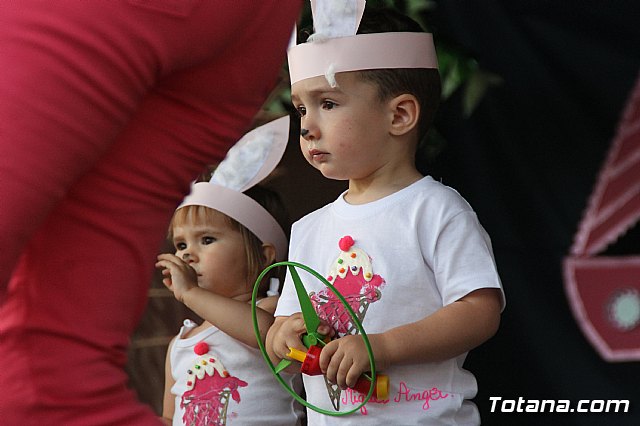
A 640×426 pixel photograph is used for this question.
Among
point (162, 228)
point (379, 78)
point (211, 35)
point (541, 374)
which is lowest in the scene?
point (541, 374)

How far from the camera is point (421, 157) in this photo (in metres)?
2.31

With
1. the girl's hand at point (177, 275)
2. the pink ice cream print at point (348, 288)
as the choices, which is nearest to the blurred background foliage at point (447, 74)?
the pink ice cream print at point (348, 288)

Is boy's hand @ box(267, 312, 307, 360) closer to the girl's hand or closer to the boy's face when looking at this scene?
the boy's face

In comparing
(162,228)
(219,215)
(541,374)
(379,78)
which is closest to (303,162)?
A: (219,215)

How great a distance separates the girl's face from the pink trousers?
5.00ft

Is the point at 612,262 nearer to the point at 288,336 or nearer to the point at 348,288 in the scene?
the point at 348,288

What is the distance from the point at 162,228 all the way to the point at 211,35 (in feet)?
0.65

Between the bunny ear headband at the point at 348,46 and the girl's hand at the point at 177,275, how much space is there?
68 cm

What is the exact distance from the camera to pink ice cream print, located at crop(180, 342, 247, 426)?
94.4 inches

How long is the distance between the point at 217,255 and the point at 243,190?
0.18 meters

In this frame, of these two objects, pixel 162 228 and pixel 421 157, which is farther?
pixel 421 157

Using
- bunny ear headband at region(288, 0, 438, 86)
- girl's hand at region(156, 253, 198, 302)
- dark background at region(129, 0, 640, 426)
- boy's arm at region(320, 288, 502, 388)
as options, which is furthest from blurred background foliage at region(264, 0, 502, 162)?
girl's hand at region(156, 253, 198, 302)

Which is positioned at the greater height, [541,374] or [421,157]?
[421,157]

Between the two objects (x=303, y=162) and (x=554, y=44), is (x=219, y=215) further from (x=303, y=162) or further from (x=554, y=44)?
(x=554, y=44)
